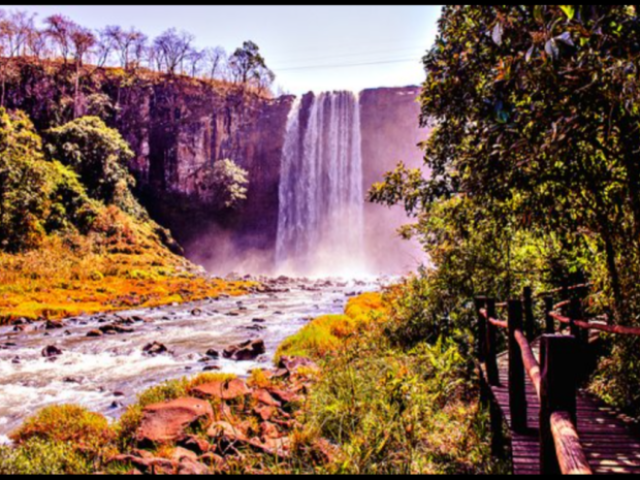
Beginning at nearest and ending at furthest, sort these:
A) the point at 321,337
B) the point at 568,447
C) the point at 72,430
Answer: the point at 568,447 < the point at 72,430 < the point at 321,337

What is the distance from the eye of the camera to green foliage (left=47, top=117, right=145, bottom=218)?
105ft

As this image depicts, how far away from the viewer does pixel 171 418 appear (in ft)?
17.6

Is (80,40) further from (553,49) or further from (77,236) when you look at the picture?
(553,49)

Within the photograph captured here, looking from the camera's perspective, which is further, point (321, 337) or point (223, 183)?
point (223, 183)

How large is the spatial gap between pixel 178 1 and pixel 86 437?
4.93m

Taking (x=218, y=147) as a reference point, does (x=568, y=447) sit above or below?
below

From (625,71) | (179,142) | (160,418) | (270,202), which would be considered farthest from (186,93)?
(625,71)

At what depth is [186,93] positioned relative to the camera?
42.9 meters

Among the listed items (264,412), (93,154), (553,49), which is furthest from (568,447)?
(93,154)

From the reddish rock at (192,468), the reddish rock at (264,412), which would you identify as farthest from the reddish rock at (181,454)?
the reddish rock at (264,412)

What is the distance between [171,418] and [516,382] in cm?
401

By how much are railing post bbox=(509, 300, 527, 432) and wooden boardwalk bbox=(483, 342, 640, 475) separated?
0.08m

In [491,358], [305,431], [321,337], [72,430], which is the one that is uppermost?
[491,358]

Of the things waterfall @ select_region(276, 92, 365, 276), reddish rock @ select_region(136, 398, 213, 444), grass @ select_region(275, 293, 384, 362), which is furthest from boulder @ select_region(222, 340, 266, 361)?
waterfall @ select_region(276, 92, 365, 276)
